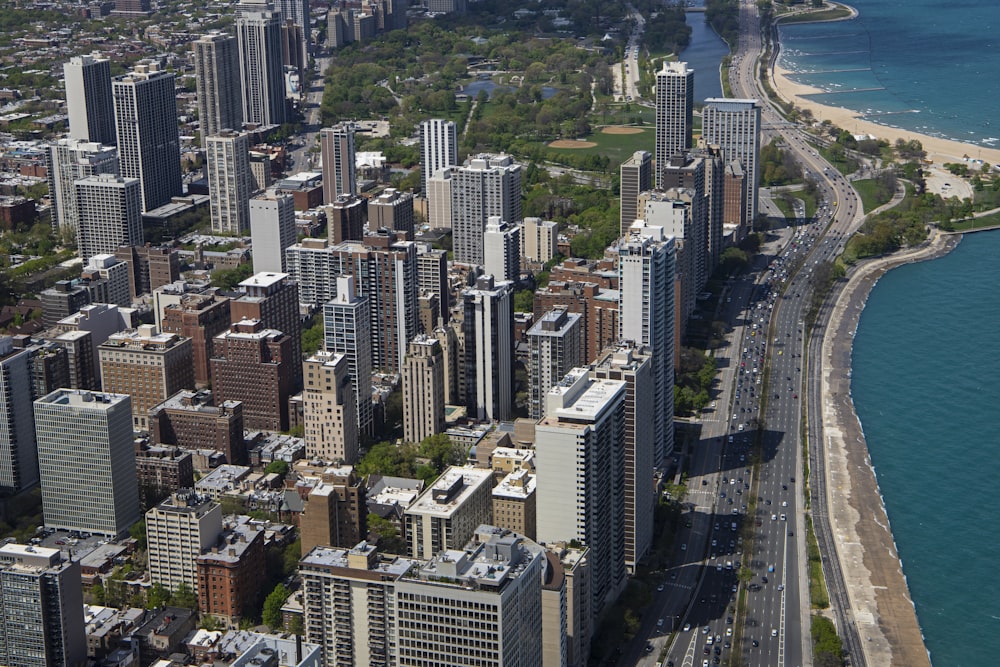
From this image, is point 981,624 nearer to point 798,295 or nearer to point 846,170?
point 798,295

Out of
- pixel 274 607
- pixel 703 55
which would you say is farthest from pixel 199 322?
pixel 703 55

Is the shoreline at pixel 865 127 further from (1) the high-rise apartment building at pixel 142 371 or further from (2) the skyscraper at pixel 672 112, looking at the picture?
(1) the high-rise apartment building at pixel 142 371

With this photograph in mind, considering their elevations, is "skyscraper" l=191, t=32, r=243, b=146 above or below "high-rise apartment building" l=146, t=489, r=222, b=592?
Answer: above

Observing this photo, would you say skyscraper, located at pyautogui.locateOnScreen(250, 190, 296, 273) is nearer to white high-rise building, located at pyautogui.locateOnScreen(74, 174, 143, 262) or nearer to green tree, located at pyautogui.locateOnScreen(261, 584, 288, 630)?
white high-rise building, located at pyautogui.locateOnScreen(74, 174, 143, 262)

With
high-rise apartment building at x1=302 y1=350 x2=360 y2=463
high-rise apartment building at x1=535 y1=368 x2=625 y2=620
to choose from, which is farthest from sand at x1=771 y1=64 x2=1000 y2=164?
high-rise apartment building at x1=535 y1=368 x2=625 y2=620

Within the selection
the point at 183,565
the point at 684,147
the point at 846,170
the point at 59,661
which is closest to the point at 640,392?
the point at 183,565

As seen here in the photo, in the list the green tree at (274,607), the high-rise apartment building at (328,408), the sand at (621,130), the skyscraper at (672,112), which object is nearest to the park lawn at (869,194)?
the skyscraper at (672,112)
